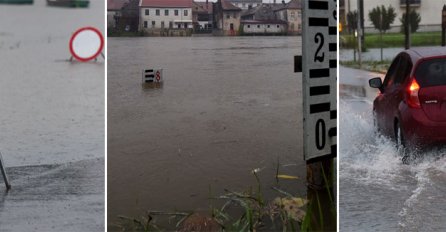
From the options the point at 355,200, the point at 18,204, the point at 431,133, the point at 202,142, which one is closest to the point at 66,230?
the point at 18,204

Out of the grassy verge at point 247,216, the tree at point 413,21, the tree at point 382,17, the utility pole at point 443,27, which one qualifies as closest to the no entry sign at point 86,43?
the grassy verge at point 247,216

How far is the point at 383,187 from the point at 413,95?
1.65 feet

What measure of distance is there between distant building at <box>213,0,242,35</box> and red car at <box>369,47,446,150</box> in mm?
903

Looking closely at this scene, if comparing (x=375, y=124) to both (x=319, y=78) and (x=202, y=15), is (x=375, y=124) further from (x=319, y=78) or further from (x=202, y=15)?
(x=202, y=15)

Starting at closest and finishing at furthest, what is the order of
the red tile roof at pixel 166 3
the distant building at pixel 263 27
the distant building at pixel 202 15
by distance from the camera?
the red tile roof at pixel 166 3 < the distant building at pixel 202 15 < the distant building at pixel 263 27

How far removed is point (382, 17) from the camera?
3.39 metres

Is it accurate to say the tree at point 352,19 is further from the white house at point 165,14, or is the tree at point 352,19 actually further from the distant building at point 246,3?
the white house at point 165,14

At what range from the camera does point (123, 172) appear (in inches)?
151

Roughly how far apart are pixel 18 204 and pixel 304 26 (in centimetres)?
199

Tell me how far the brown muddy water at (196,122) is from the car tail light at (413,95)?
86 cm

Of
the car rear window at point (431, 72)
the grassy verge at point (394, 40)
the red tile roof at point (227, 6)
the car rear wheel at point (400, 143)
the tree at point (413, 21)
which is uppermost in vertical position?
the red tile roof at point (227, 6)

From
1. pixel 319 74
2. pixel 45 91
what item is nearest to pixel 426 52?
pixel 319 74

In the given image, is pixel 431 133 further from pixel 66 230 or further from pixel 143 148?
pixel 66 230

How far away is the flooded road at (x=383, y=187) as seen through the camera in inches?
130
